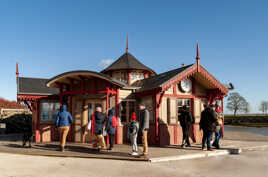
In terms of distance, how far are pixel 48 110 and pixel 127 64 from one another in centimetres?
574

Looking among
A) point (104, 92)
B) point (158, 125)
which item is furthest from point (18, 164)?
point (158, 125)

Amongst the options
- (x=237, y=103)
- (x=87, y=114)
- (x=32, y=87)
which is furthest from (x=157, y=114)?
(x=237, y=103)

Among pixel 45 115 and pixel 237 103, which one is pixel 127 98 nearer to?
pixel 45 115

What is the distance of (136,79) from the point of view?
1584 cm

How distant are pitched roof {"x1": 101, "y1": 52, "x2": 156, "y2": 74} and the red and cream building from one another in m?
3.24

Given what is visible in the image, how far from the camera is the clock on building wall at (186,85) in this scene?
1200 cm

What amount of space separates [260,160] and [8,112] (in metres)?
22.5

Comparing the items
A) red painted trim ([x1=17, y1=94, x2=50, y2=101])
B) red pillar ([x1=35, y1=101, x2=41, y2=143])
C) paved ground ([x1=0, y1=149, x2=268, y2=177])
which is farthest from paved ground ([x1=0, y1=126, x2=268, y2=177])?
red painted trim ([x1=17, y1=94, x2=50, y2=101])

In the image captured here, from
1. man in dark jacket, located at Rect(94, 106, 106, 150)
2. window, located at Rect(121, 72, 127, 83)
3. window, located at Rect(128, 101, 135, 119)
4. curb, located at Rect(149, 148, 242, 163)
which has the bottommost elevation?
curb, located at Rect(149, 148, 242, 163)

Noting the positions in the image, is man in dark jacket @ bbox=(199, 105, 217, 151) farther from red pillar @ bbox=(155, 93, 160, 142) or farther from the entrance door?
the entrance door

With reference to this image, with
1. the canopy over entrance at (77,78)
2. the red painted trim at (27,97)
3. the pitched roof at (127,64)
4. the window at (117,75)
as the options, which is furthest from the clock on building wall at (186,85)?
the red painted trim at (27,97)

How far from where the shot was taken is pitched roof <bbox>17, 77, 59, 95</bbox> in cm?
1372

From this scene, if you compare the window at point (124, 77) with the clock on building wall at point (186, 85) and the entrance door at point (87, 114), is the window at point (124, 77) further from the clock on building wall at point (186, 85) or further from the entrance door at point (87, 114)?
the clock on building wall at point (186, 85)

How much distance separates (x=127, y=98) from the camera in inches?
486
